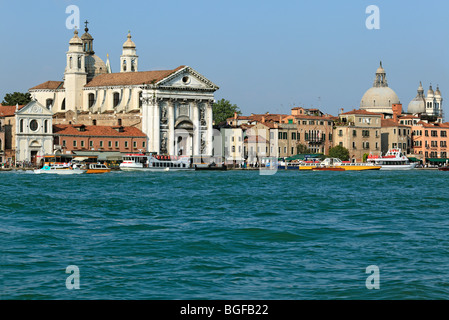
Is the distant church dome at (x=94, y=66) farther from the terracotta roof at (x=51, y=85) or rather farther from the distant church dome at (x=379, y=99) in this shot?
the distant church dome at (x=379, y=99)

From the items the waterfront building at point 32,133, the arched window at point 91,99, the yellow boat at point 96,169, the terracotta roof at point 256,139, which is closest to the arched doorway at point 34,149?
the waterfront building at point 32,133

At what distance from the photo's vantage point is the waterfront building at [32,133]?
7350cm

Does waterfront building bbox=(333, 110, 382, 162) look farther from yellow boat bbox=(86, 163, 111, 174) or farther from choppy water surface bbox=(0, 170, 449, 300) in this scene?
choppy water surface bbox=(0, 170, 449, 300)

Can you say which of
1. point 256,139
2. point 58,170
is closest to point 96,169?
point 58,170

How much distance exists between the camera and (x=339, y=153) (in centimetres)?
9362

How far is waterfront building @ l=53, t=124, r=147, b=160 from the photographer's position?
7569 centimetres

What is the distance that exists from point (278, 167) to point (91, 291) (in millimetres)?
71681

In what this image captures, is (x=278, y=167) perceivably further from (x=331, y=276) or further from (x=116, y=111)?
(x=331, y=276)

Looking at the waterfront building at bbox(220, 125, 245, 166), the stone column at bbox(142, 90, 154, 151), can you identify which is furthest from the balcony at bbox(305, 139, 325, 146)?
the stone column at bbox(142, 90, 154, 151)

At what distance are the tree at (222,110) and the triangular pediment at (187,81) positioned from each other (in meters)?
14.2

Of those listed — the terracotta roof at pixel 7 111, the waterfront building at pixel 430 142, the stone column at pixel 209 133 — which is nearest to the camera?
the terracotta roof at pixel 7 111

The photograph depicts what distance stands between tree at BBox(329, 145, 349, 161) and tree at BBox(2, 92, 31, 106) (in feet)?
106

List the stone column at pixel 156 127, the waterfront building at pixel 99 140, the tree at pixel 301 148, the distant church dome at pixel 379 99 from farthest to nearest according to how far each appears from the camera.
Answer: the distant church dome at pixel 379 99 → the tree at pixel 301 148 → the stone column at pixel 156 127 → the waterfront building at pixel 99 140
